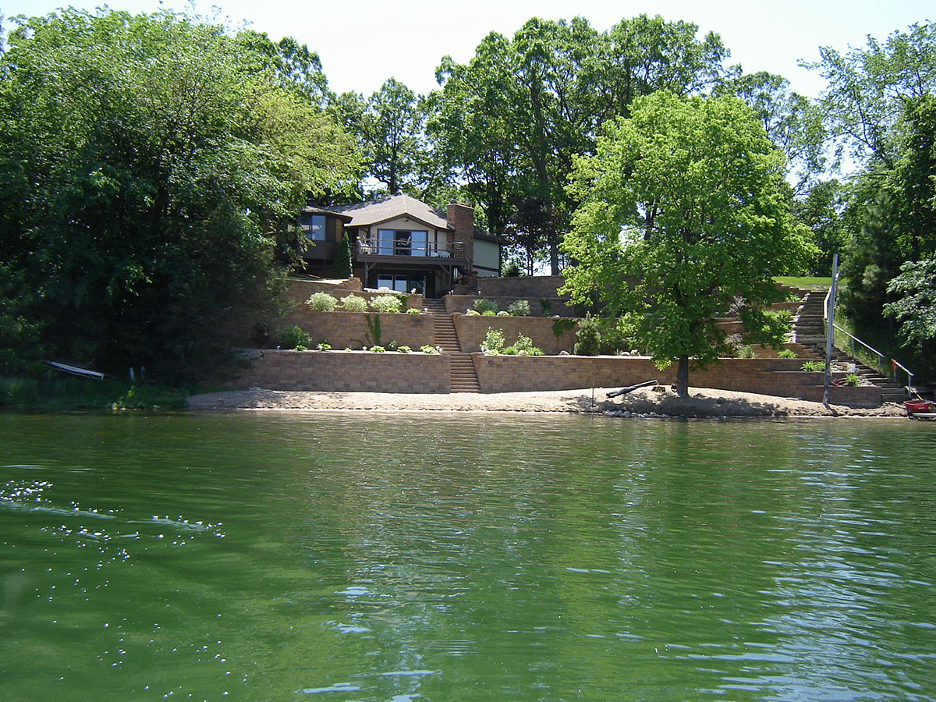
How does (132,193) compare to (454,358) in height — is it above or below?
above

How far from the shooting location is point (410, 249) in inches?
1674

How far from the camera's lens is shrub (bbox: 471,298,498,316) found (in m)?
35.6

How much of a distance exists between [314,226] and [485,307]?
13432mm

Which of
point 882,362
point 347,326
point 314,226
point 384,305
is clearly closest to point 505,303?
point 384,305

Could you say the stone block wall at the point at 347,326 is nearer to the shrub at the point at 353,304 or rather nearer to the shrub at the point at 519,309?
the shrub at the point at 353,304

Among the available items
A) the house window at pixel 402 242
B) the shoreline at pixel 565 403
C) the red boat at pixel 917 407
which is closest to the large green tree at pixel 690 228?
the shoreline at pixel 565 403

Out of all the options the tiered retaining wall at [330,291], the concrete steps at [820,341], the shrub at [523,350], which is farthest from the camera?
the tiered retaining wall at [330,291]

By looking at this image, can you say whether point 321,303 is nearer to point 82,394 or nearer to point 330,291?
point 330,291

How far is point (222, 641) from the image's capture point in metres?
5.72

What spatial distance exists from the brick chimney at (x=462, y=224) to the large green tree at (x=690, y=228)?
53.5 ft

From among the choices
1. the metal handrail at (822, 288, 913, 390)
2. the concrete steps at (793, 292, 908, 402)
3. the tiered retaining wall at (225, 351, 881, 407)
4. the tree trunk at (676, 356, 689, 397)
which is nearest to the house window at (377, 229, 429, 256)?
the tiered retaining wall at (225, 351, 881, 407)

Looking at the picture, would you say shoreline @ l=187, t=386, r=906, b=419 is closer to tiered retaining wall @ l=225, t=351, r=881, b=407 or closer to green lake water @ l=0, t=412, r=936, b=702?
tiered retaining wall @ l=225, t=351, r=881, b=407

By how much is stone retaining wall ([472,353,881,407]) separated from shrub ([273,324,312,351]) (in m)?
6.96

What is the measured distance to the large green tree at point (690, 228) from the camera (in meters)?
26.5
